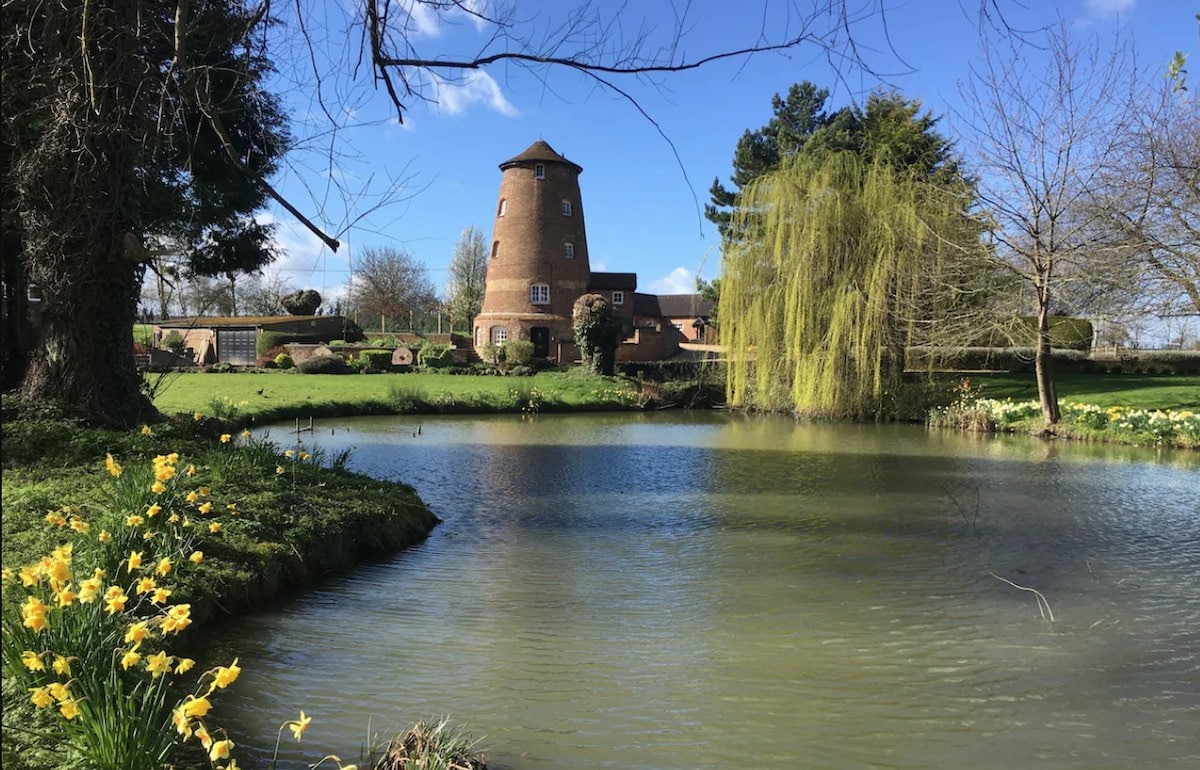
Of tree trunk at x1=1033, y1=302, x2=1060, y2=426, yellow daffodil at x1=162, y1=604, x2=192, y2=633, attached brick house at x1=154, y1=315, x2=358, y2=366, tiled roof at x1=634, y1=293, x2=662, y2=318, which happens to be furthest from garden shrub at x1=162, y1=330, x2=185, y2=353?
yellow daffodil at x1=162, y1=604, x2=192, y2=633

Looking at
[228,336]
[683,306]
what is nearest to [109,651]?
[228,336]

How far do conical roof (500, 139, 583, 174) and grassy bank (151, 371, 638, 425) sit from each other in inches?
482

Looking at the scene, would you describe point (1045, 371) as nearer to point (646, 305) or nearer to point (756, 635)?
point (756, 635)

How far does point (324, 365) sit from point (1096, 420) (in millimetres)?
26662

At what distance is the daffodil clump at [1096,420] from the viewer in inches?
615

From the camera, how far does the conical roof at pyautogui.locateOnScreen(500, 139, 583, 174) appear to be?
1459 inches

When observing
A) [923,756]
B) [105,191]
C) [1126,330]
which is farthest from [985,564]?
[1126,330]

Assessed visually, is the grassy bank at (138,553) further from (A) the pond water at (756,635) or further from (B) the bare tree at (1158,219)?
(B) the bare tree at (1158,219)

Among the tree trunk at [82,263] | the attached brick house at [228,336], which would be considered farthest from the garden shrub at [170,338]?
the tree trunk at [82,263]

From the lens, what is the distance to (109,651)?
3.15 metres

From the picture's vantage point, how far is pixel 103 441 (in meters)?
6.41

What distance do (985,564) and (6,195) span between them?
400 inches

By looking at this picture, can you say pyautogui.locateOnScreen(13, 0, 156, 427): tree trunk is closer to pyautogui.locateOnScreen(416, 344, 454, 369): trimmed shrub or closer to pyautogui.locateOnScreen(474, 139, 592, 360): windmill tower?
pyautogui.locateOnScreen(416, 344, 454, 369): trimmed shrub

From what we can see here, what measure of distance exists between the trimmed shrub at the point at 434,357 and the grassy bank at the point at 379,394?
274cm
